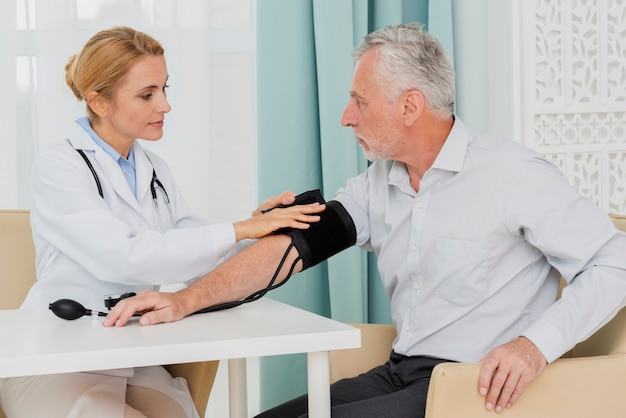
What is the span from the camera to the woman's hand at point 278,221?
5.52 ft

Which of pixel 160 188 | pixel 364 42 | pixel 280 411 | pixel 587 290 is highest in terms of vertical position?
pixel 364 42

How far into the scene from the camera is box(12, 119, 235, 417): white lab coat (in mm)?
1590

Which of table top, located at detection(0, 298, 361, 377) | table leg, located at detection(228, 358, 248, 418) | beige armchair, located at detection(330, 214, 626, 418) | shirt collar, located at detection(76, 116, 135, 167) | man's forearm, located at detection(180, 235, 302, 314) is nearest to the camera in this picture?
table top, located at detection(0, 298, 361, 377)

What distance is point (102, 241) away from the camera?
1584 millimetres

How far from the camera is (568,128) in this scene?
2521mm

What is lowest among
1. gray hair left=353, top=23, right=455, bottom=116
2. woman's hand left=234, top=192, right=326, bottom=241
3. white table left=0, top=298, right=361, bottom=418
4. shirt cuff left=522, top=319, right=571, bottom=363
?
shirt cuff left=522, top=319, right=571, bottom=363

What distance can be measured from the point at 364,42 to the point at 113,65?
1.85 ft

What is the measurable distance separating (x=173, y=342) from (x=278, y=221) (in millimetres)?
509

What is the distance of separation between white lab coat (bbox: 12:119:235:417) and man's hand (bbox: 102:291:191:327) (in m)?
0.09

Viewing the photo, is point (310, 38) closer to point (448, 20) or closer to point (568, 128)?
point (448, 20)

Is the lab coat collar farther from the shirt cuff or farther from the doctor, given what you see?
the shirt cuff

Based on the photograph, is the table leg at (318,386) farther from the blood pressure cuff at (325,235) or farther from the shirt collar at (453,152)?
the shirt collar at (453,152)

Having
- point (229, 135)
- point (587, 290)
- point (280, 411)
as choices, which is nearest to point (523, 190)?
point (587, 290)

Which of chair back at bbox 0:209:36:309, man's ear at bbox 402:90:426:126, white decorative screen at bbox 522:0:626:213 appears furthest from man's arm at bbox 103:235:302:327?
white decorative screen at bbox 522:0:626:213
